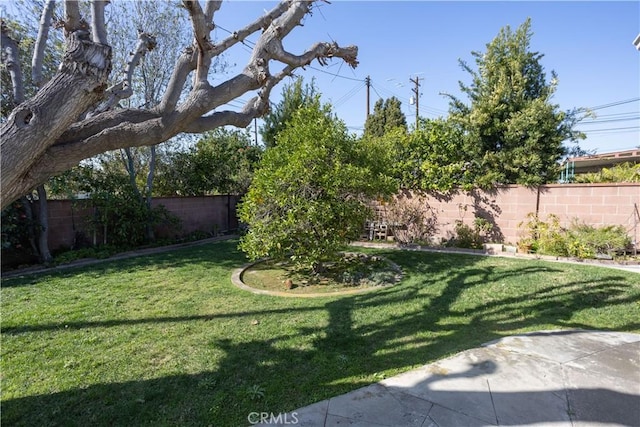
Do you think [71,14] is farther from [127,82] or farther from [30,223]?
[30,223]

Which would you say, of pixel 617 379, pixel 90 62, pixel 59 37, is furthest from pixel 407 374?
pixel 59 37

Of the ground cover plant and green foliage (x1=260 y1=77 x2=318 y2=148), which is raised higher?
green foliage (x1=260 y1=77 x2=318 y2=148)

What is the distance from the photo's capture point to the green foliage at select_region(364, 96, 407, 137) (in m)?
18.5

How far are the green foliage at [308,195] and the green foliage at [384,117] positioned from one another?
13.2 metres

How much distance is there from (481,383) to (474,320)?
1.57m

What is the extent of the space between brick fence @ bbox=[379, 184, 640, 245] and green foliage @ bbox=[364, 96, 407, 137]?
31.4ft

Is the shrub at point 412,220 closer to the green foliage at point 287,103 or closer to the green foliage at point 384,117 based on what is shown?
the green foliage at point 287,103

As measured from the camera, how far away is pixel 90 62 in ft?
6.07

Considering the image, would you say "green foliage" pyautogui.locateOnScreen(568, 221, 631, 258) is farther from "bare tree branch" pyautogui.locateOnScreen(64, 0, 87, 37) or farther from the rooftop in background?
"bare tree branch" pyautogui.locateOnScreen(64, 0, 87, 37)

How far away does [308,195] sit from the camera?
18.8 ft

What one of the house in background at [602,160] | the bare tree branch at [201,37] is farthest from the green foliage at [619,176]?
the bare tree branch at [201,37]

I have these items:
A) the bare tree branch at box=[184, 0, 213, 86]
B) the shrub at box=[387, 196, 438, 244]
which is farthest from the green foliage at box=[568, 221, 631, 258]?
the bare tree branch at box=[184, 0, 213, 86]

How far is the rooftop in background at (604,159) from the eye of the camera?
15.0 meters

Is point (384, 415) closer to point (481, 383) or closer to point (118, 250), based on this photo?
point (481, 383)
